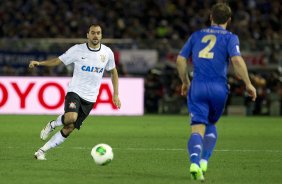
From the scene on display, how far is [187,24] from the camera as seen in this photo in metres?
31.8

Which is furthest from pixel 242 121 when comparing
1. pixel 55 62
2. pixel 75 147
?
pixel 55 62

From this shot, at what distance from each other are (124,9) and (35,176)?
74.0ft

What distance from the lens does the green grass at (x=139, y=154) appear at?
1056 centimetres

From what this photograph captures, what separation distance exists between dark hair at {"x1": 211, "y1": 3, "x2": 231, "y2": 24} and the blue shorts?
726 millimetres

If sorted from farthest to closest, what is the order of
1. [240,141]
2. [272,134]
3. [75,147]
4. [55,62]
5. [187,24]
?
1. [187,24]
2. [272,134]
3. [240,141]
4. [75,147]
5. [55,62]

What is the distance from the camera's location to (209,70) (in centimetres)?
1002

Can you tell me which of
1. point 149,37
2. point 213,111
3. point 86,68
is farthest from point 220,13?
point 149,37

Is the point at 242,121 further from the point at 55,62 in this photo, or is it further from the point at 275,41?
the point at 55,62

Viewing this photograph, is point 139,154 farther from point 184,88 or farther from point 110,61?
point 184,88

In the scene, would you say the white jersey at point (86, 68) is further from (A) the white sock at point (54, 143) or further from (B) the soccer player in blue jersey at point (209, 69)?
(B) the soccer player in blue jersey at point (209, 69)

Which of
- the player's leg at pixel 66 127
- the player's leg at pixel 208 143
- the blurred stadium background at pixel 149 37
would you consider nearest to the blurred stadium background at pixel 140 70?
the blurred stadium background at pixel 149 37

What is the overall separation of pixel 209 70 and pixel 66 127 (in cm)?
330

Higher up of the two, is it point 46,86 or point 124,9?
point 124,9

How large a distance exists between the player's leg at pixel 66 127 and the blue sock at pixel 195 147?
10.1 ft
